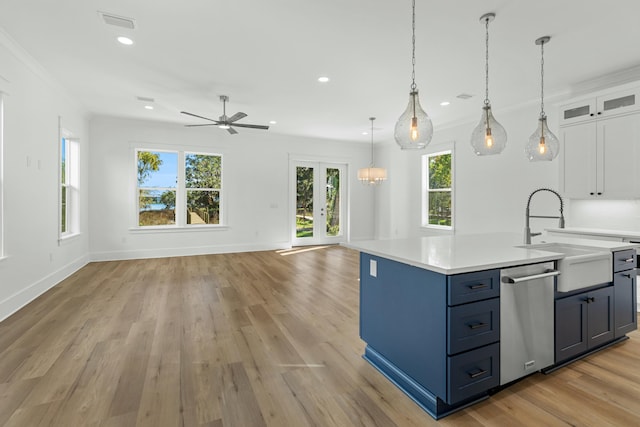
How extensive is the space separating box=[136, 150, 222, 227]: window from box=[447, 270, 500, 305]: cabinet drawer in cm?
649

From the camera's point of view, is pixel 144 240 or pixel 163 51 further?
pixel 144 240

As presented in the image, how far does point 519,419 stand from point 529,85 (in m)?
4.39

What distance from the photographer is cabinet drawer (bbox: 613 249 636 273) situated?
253cm

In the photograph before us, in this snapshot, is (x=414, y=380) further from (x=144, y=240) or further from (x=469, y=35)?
(x=144, y=240)

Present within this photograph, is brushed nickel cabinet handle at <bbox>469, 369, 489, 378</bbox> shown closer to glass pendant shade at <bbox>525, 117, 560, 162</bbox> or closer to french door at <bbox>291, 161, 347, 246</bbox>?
glass pendant shade at <bbox>525, 117, 560, 162</bbox>

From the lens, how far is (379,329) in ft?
7.43

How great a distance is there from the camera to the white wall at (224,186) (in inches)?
249

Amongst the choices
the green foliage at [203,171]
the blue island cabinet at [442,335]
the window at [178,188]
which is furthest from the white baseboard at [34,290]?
the blue island cabinet at [442,335]

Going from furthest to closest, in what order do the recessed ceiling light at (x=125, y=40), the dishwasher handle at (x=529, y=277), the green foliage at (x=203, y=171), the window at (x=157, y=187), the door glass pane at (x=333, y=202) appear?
the door glass pane at (x=333, y=202), the green foliage at (x=203, y=171), the window at (x=157, y=187), the recessed ceiling light at (x=125, y=40), the dishwasher handle at (x=529, y=277)

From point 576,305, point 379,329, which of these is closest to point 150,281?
point 379,329

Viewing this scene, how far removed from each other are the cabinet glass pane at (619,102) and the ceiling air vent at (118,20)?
5414mm

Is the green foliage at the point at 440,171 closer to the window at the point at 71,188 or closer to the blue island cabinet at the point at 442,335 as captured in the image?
the blue island cabinet at the point at 442,335

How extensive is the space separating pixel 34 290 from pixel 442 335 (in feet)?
15.6

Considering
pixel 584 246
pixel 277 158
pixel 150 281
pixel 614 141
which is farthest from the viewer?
pixel 277 158
